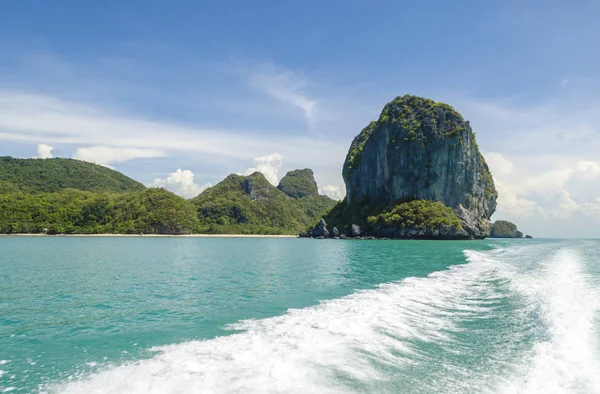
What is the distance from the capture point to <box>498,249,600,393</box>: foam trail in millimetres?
6113

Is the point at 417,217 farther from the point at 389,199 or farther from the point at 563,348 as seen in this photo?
the point at 563,348

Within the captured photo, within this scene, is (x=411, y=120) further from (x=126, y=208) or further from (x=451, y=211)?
(x=126, y=208)

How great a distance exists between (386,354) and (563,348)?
390 centimetres

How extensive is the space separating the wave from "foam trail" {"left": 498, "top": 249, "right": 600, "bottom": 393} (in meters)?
0.03

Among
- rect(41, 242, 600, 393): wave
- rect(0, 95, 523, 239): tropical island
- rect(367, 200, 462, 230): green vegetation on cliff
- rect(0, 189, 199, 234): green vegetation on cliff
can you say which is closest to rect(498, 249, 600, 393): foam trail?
rect(41, 242, 600, 393): wave

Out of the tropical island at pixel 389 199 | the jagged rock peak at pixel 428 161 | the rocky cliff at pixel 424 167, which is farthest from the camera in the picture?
the jagged rock peak at pixel 428 161

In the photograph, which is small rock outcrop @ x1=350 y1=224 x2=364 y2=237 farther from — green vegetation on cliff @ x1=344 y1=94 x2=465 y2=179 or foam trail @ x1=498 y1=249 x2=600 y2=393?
foam trail @ x1=498 y1=249 x2=600 y2=393

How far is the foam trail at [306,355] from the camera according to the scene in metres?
6.19

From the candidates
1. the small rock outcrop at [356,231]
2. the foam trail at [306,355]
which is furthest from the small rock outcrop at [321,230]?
the foam trail at [306,355]

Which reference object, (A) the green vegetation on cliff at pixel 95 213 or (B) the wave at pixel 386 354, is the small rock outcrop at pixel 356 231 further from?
(B) the wave at pixel 386 354

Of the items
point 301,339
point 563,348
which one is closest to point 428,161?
point 563,348

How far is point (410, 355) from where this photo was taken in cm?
777

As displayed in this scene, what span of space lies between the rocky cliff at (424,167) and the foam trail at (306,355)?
102250mm

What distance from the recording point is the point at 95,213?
152m
